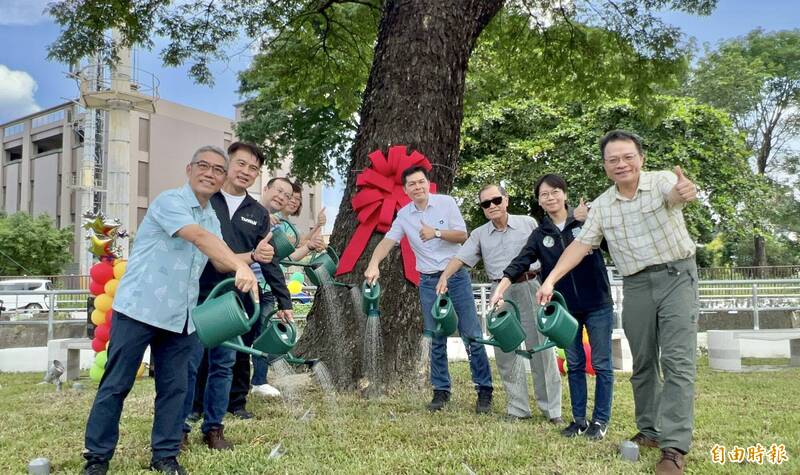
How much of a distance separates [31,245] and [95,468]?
103 feet

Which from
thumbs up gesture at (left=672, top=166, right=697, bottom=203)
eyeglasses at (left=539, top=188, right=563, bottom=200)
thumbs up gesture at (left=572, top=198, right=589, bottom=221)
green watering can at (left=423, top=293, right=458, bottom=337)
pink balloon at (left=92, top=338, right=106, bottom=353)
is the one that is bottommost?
pink balloon at (left=92, top=338, right=106, bottom=353)

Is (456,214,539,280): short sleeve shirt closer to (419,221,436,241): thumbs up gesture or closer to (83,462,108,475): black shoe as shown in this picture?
(419,221,436,241): thumbs up gesture

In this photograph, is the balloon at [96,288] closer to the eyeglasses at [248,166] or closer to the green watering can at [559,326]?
the eyeglasses at [248,166]

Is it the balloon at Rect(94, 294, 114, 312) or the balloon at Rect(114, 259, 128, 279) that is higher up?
the balloon at Rect(114, 259, 128, 279)

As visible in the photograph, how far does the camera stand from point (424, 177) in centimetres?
439

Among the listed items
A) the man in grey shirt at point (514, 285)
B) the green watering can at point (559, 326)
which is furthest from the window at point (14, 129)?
Answer: the green watering can at point (559, 326)

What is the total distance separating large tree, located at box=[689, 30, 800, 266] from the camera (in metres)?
23.9

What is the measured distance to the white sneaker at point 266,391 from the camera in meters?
4.98

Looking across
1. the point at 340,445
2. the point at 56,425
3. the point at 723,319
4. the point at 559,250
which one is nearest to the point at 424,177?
the point at 559,250

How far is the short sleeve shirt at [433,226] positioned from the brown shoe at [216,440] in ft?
5.64

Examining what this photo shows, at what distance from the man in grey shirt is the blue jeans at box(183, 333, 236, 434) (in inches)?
55.3

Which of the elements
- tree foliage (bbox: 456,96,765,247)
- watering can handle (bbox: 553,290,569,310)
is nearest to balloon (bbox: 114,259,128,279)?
watering can handle (bbox: 553,290,569,310)

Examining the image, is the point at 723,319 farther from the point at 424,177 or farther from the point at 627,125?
the point at 424,177

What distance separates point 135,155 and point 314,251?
30.2m
